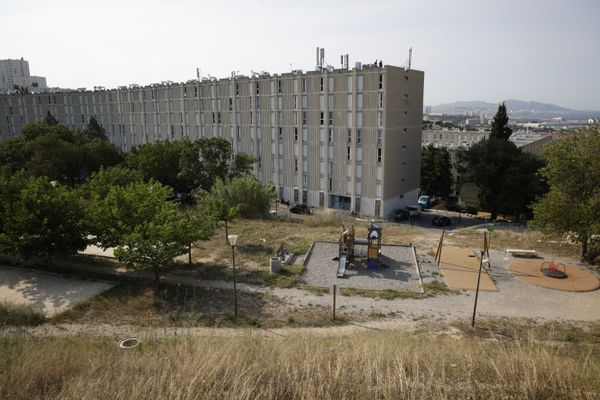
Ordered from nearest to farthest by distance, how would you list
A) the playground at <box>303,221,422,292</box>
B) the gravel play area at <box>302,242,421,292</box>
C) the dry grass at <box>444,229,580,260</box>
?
the gravel play area at <box>302,242,421,292</box> < the playground at <box>303,221,422,292</box> < the dry grass at <box>444,229,580,260</box>

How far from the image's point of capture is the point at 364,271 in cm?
1895

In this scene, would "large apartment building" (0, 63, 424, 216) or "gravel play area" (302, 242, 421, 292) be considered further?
"large apartment building" (0, 63, 424, 216)

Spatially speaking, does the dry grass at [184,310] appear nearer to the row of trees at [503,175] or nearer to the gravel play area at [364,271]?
the gravel play area at [364,271]

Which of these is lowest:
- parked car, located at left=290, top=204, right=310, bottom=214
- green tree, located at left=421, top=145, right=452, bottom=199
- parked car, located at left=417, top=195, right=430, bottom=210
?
parked car, located at left=417, top=195, right=430, bottom=210

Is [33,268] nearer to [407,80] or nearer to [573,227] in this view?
[573,227]

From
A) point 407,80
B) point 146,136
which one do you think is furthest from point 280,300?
point 146,136

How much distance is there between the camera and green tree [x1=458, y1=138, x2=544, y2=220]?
42.6 meters

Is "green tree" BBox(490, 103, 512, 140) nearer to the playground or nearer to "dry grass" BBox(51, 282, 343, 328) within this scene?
the playground

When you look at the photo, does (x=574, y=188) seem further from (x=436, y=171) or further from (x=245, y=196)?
(x=436, y=171)

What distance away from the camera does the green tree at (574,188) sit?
1756cm

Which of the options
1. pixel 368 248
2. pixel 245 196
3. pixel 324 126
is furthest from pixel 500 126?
pixel 368 248

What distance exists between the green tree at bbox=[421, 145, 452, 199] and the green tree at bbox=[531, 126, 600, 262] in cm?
3832

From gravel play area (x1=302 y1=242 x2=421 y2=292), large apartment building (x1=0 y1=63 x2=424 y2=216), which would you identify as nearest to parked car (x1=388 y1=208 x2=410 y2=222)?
large apartment building (x1=0 y1=63 x2=424 y2=216)

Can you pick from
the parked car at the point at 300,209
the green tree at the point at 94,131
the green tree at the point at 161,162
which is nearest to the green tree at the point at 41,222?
the green tree at the point at 161,162
